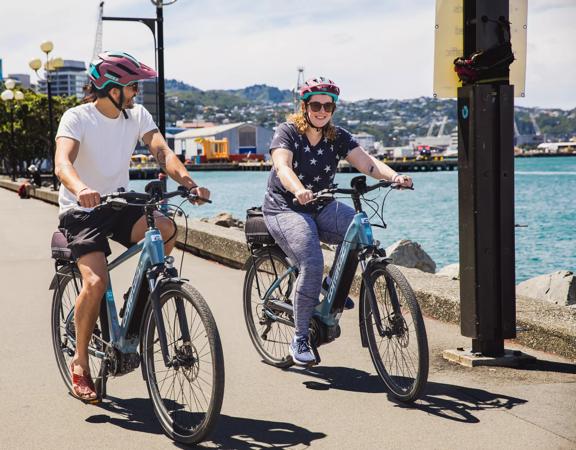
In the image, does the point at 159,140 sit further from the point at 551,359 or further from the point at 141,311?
the point at 551,359

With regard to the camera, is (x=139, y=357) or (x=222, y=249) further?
(x=222, y=249)

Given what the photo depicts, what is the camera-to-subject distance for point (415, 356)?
15.0 ft

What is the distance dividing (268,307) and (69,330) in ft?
4.38

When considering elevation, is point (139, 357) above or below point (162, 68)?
below

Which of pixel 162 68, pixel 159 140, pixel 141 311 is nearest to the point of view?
pixel 141 311

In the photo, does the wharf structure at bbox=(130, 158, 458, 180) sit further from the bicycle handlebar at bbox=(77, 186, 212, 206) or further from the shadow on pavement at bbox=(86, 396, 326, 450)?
the bicycle handlebar at bbox=(77, 186, 212, 206)

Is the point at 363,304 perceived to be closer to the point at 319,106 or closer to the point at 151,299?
the point at 319,106

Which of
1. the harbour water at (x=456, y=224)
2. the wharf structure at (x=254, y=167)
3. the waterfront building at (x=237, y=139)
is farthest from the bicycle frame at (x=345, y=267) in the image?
the waterfront building at (x=237, y=139)

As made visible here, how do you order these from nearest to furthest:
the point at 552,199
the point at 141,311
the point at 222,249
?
the point at 141,311
the point at 222,249
the point at 552,199

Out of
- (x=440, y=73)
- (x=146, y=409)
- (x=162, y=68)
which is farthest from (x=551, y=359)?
(x=162, y=68)

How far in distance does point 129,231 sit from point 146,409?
969 mm

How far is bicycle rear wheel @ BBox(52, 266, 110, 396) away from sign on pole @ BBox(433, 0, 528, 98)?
262cm

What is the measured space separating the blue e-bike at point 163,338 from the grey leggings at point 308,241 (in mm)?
867

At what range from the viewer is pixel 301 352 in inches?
197
